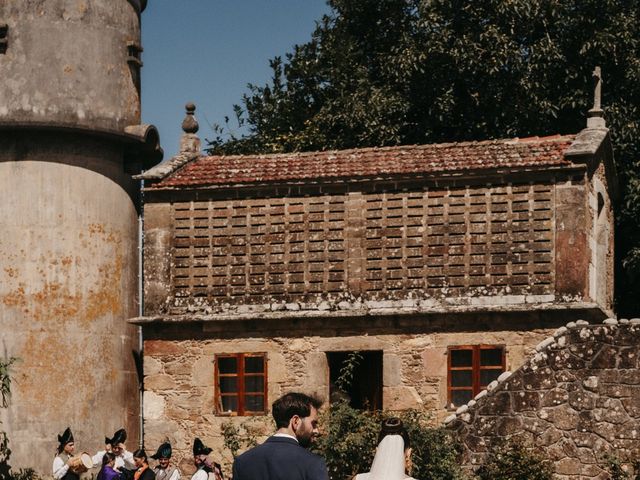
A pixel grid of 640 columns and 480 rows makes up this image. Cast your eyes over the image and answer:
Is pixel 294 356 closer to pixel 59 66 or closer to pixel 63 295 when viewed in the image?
pixel 63 295

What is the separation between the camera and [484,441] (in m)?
18.9

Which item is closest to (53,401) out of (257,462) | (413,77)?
(413,77)


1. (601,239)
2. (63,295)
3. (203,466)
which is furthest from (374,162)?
(203,466)

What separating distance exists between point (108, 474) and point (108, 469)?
0.15 m

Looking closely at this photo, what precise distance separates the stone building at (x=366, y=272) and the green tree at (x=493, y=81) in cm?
511

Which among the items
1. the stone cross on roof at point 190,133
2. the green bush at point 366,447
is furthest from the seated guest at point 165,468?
the stone cross on roof at point 190,133

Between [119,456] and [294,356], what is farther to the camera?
[294,356]

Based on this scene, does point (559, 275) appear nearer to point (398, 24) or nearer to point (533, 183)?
point (533, 183)

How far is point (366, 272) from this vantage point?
23250 millimetres

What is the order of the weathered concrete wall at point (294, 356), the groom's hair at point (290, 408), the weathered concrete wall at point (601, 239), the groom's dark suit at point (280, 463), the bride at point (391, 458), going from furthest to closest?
1. the weathered concrete wall at point (601, 239)
2. the weathered concrete wall at point (294, 356)
3. the bride at point (391, 458)
4. the groom's hair at point (290, 408)
5. the groom's dark suit at point (280, 463)

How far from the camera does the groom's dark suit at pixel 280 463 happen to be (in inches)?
316

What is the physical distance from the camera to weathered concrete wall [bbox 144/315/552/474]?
72.9 feet

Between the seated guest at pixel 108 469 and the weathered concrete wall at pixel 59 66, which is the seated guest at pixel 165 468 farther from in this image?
the weathered concrete wall at pixel 59 66

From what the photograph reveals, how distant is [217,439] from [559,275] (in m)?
5.76
